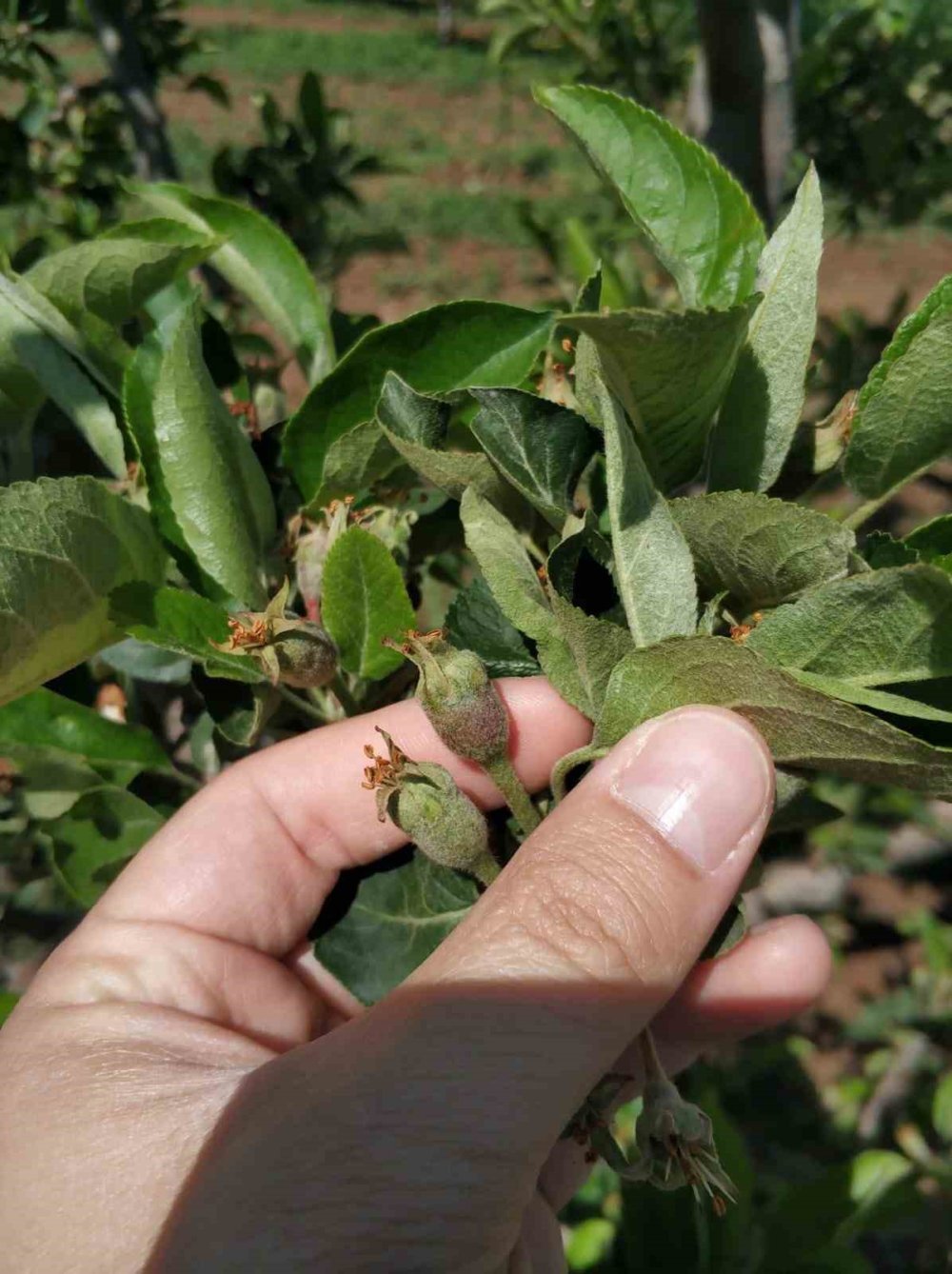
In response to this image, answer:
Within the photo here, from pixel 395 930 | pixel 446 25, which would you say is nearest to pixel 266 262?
pixel 395 930

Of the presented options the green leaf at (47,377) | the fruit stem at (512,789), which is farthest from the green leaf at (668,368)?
the green leaf at (47,377)

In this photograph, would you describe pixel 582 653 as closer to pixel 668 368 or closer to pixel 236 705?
pixel 668 368

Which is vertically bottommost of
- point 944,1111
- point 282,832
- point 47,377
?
point 944,1111

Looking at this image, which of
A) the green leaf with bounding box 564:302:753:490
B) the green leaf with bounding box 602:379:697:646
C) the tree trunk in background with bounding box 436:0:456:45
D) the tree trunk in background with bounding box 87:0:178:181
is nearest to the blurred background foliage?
the tree trunk in background with bounding box 87:0:178:181

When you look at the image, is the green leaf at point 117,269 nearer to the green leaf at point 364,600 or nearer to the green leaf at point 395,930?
the green leaf at point 364,600

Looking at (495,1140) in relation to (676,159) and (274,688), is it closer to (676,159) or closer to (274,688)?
(274,688)

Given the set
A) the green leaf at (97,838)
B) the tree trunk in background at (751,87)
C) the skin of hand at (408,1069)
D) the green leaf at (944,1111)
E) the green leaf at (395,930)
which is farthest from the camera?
the green leaf at (944,1111)
